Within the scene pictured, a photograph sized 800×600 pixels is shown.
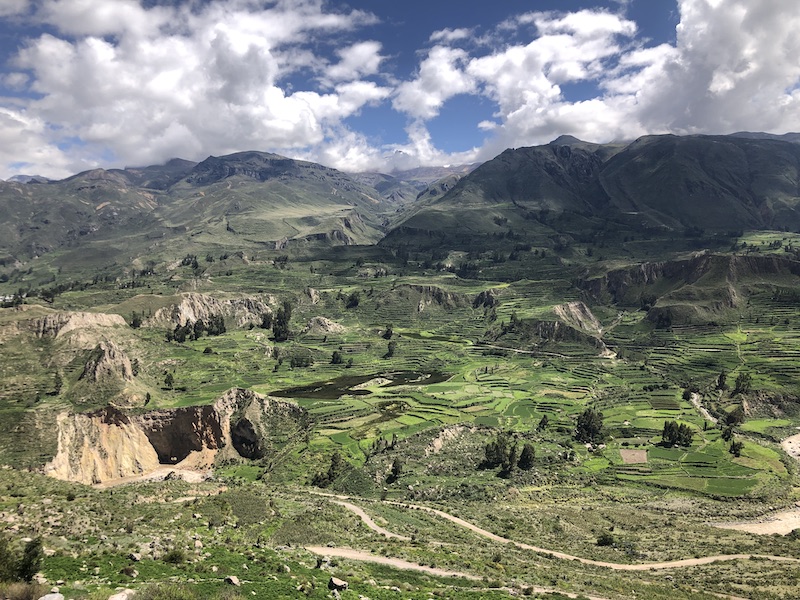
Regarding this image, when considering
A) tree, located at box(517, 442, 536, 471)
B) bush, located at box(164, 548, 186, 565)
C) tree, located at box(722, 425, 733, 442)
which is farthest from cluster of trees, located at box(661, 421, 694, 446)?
bush, located at box(164, 548, 186, 565)

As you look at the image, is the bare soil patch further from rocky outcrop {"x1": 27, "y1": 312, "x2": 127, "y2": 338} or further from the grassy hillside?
rocky outcrop {"x1": 27, "y1": 312, "x2": 127, "y2": 338}

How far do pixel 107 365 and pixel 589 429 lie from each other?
13313 centimetres

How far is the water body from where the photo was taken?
159 meters

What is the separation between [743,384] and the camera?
14888 cm

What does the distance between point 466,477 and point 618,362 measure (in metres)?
127

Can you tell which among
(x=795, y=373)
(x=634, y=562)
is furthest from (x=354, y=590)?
(x=795, y=373)

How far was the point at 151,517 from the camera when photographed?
46688mm

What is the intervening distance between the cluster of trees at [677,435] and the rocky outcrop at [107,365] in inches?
5808

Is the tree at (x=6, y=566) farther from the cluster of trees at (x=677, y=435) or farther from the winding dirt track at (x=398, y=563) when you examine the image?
the cluster of trees at (x=677, y=435)

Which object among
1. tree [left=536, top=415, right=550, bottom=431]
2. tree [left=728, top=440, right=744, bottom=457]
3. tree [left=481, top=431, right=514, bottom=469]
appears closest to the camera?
tree [left=481, top=431, right=514, bottom=469]

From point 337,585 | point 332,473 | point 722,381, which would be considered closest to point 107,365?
point 332,473

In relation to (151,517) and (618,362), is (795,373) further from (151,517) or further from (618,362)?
(151,517)

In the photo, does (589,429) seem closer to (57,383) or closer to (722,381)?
(722,381)

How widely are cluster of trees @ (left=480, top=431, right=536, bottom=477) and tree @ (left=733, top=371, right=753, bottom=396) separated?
86.0 metres
